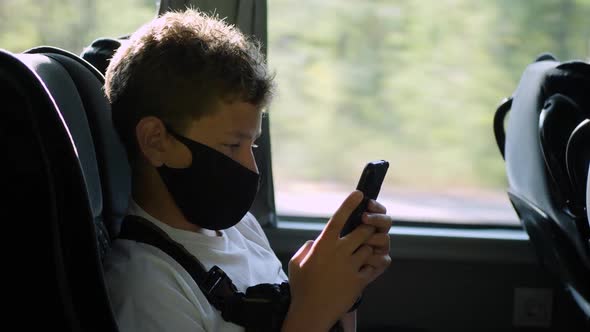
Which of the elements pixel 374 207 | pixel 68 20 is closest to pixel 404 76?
pixel 68 20

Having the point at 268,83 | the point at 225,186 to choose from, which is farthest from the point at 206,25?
the point at 225,186

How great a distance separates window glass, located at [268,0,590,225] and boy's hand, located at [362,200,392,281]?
1110 mm

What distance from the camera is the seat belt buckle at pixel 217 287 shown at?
1116 millimetres

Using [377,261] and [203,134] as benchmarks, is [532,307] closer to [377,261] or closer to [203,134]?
[377,261]

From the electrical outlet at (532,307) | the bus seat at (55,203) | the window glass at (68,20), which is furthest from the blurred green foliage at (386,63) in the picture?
the bus seat at (55,203)

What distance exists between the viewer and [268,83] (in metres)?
1.24

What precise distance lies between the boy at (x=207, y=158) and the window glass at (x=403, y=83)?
105 cm

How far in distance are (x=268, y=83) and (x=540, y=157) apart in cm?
73

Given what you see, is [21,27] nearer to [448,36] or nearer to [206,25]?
[206,25]

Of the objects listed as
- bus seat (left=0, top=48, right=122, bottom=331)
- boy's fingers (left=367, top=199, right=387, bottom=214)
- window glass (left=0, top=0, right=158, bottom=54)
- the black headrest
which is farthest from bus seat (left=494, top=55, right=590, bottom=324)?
window glass (left=0, top=0, right=158, bottom=54)

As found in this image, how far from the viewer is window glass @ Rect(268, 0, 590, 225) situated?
228 cm

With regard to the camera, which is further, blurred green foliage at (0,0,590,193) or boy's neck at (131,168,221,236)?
blurred green foliage at (0,0,590,193)

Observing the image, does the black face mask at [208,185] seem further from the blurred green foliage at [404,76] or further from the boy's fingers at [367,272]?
the blurred green foliage at [404,76]

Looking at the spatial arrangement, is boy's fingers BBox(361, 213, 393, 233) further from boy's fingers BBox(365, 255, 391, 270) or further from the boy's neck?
the boy's neck
